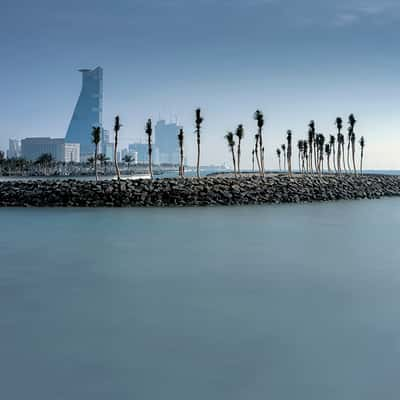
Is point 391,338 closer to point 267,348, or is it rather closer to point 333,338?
point 333,338

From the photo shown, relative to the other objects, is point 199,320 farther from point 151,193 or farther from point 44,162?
point 44,162

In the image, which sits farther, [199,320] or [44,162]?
[44,162]

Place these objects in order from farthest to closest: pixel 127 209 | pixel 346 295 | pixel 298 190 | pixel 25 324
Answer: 1. pixel 298 190
2. pixel 127 209
3. pixel 346 295
4. pixel 25 324

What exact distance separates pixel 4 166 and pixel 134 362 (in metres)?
134

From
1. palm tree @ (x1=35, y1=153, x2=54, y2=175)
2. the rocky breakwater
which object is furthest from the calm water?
palm tree @ (x1=35, y1=153, x2=54, y2=175)

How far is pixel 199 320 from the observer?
702 centimetres

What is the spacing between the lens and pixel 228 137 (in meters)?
50.9

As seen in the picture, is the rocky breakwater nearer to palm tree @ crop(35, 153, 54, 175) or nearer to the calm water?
the calm water

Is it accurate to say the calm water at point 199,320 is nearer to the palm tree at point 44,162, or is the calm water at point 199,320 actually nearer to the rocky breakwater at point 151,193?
the rocky breakwater at point 151,193

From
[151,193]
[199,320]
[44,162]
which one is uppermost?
[44,162]

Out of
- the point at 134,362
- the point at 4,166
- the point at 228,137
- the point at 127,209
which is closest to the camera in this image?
the point at 134,362

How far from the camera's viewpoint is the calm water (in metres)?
5.02

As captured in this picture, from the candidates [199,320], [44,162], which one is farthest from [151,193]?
[44,162]

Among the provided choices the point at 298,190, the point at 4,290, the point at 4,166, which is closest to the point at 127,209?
the point at 298,190
